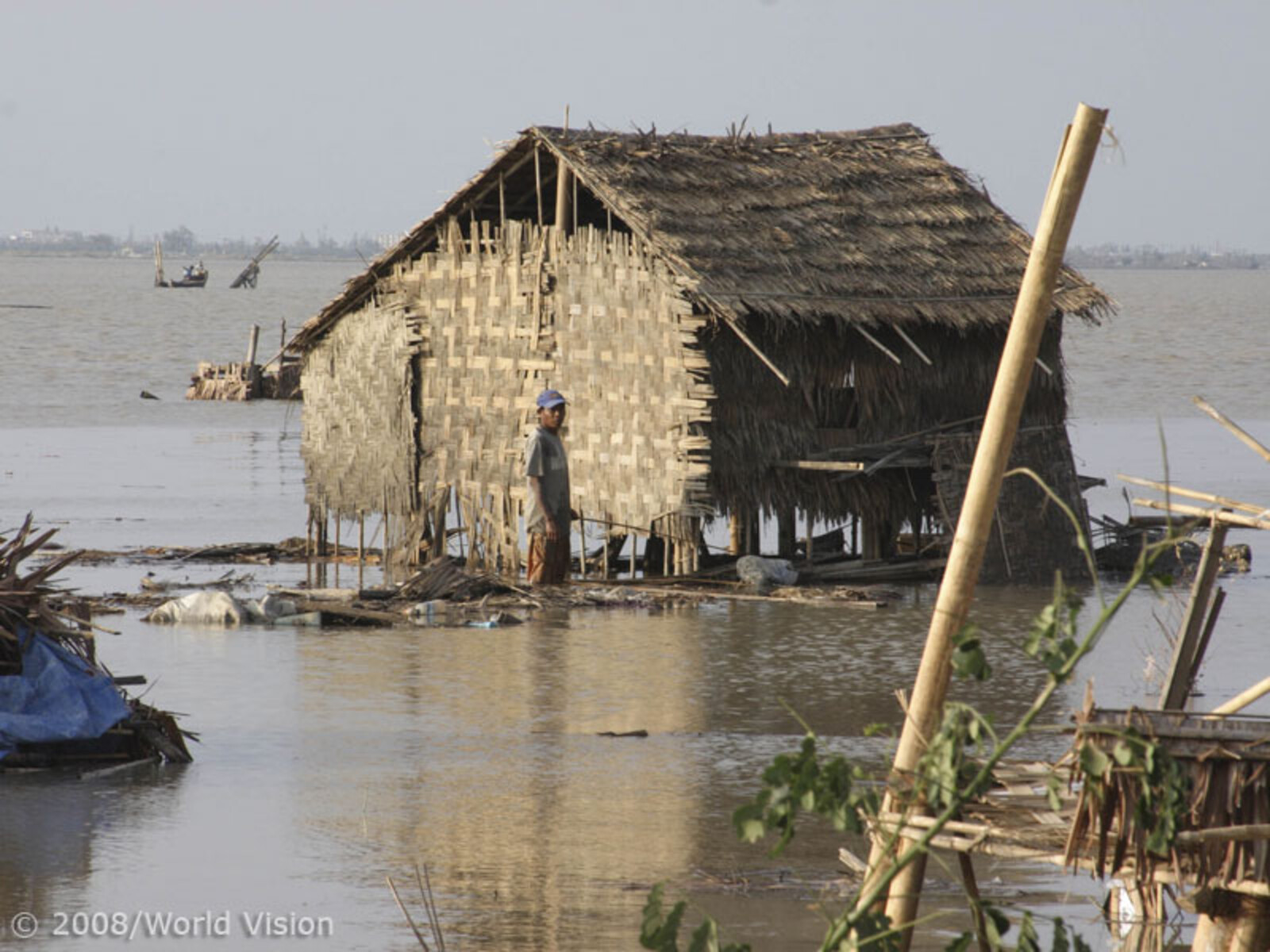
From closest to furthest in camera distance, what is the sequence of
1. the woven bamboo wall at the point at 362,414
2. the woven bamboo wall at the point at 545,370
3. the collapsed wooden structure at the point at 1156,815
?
1. the collapsed wooden structure at the point at 1156,815
2. the woven bamboo wall at the point at 545,370
3. the woven bamboo wall at the point at 362,414

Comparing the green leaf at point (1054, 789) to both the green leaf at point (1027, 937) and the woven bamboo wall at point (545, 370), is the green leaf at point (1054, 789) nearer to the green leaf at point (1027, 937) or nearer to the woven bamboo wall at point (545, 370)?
the green leaf at point (1027, 937)

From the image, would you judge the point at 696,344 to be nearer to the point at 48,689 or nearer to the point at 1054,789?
the point at 48,689

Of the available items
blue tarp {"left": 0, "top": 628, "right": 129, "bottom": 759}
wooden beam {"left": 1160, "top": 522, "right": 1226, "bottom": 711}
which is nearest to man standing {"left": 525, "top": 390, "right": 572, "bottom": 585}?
blue tarp {"left": 0, "top": 628, "right": 129, "bottom": 759}

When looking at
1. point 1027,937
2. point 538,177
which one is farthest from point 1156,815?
point 538,177

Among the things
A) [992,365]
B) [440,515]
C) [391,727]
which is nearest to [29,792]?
[391,727]

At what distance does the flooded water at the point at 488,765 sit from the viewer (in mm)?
6285

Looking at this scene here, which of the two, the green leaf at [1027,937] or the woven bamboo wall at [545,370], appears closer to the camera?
the green leaf at [1027,937]

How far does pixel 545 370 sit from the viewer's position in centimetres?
1480

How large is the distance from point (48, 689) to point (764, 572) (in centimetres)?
675

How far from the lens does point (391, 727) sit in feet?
30.1

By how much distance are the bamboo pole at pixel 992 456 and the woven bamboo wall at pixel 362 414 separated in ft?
39.9

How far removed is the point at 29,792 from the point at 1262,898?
16.9 feet

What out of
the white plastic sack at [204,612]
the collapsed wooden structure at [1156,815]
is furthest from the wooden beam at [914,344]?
the collapsed wooden structure at [1156,815]

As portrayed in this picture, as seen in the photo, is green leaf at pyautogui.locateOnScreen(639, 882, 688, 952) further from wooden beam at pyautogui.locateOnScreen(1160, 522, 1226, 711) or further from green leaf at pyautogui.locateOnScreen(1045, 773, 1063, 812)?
wooden beam at pyautogui.locateOnScreen(1160, 522, 1226, 711)
